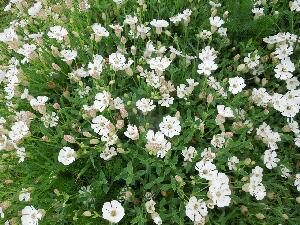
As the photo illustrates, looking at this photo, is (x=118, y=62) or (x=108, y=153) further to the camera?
(x=118, y=62)

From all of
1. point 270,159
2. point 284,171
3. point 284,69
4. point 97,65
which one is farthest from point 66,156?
point 284,69

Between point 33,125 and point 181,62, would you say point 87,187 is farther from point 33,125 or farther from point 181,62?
point 181,62

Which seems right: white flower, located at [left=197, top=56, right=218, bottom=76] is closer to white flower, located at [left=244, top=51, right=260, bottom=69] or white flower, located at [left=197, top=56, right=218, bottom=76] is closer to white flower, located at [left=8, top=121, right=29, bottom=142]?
white flower, located at [left=244, top=51, right=260, bottom=69]

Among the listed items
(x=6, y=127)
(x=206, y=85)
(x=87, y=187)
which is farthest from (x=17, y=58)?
(x=206, y=85)

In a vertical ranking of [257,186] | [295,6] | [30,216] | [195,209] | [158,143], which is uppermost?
[295,6]

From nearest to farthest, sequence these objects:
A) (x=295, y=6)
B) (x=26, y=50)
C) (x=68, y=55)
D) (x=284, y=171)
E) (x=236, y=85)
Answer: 1. (x=284, y=171)
2. (x=236, y=85)
3. (x=68, y=55)
4. (x=26, y=50)
5. (x=295, y=6)

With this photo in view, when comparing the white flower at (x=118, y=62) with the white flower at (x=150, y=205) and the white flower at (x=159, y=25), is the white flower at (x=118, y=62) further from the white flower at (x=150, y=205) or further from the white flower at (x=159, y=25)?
the white flower at (x=150, y=205)

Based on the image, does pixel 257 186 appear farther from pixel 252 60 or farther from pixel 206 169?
pixel 252 60
